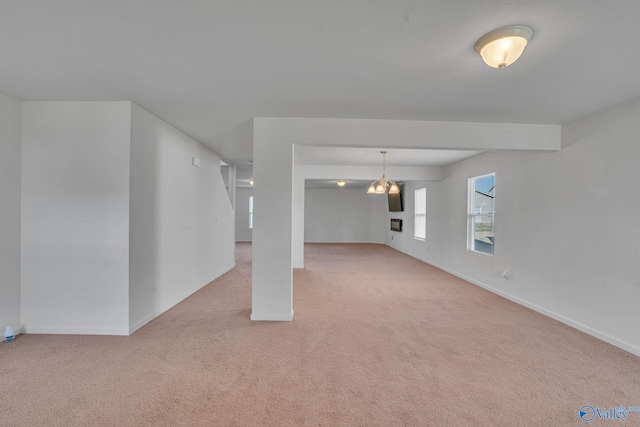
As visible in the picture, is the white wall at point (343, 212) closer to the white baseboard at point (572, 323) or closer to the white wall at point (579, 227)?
the white baseboard at point (572, 323)

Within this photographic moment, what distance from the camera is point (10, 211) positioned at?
104 inches

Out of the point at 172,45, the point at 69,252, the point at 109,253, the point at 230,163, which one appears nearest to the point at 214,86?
the point at 172,45

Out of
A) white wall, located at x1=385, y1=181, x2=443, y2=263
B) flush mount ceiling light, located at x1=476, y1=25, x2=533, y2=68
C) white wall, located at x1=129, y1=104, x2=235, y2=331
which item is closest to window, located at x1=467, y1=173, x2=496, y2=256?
white wall, located at x1=385, y1=181, x2=443, y2=263

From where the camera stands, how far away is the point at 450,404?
1.81m

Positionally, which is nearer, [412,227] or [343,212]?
[412,227]

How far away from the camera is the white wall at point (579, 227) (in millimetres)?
2600

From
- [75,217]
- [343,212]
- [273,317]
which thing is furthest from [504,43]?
[343,212]

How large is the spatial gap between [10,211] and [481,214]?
621 cm

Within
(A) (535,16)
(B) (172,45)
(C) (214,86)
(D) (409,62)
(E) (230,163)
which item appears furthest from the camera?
(E) (230,163)

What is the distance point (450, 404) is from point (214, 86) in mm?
2940

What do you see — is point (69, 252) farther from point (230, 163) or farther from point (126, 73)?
point (230, 163)
